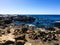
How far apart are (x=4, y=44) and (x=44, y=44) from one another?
640 cm

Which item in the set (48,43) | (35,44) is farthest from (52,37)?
(35,44)

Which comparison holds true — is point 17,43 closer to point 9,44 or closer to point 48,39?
point 9,44

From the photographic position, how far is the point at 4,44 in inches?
578

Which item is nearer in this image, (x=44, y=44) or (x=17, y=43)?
(x=17, y=43)

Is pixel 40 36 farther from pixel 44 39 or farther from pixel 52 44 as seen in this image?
pixel 52 44

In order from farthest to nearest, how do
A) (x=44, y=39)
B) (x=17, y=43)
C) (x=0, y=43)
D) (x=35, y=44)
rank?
(x=44, y=39) → (x=35, y=44) → (x=17, y=43) → (x=0, y=43)

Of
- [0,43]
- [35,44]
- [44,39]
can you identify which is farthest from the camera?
[44,39]

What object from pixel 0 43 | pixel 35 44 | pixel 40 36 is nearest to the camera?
pixel 0 43

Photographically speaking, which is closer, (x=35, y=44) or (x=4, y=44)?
(x=4, y=44)

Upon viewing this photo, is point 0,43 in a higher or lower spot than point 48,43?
higher

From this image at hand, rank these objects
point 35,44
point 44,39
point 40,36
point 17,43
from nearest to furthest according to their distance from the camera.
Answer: point 17,43, point 35,44, point 44,39, point 40,36

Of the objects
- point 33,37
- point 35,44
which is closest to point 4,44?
point 35,44

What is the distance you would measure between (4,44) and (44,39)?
791cm

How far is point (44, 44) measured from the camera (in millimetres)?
18109
